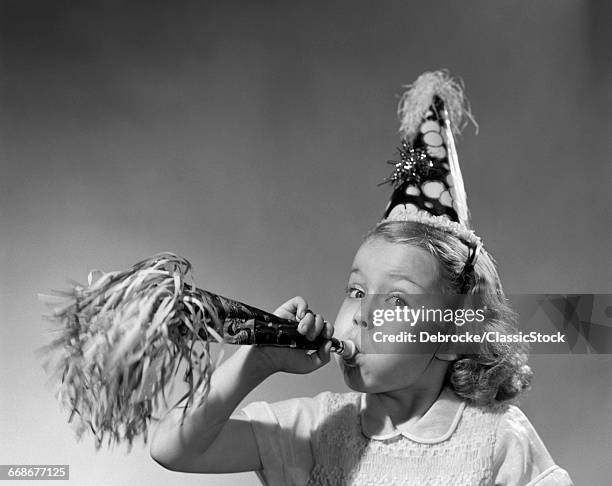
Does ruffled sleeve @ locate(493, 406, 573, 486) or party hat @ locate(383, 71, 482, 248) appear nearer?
ruffled sleeve @ locate(493, 406, 573, 486)

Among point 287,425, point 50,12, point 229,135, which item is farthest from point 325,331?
point 50,12

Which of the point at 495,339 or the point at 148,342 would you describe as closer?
the point at 148,342

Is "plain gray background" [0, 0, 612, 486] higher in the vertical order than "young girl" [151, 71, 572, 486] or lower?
higher

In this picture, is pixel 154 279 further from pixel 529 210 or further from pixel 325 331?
pixel 529 210

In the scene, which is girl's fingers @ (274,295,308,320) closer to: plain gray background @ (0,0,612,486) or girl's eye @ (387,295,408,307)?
girl's eye @ (387,295,408,307)

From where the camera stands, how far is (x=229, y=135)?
155 cm

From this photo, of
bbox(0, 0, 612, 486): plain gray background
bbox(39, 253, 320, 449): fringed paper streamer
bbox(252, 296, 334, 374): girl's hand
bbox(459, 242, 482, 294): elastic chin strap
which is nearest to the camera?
bbox(39, 253, 320, 449): fringed paper streamer

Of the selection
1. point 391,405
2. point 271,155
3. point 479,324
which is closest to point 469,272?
point 479,324

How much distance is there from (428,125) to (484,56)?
499mm

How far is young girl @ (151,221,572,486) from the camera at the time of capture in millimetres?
927

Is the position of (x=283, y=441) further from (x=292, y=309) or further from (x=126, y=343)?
(x=126, y=343)

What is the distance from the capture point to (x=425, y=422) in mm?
973

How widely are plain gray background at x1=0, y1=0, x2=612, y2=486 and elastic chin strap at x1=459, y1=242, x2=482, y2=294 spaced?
0.49 metres

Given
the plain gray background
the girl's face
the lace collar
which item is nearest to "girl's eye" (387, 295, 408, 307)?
the girl's face
